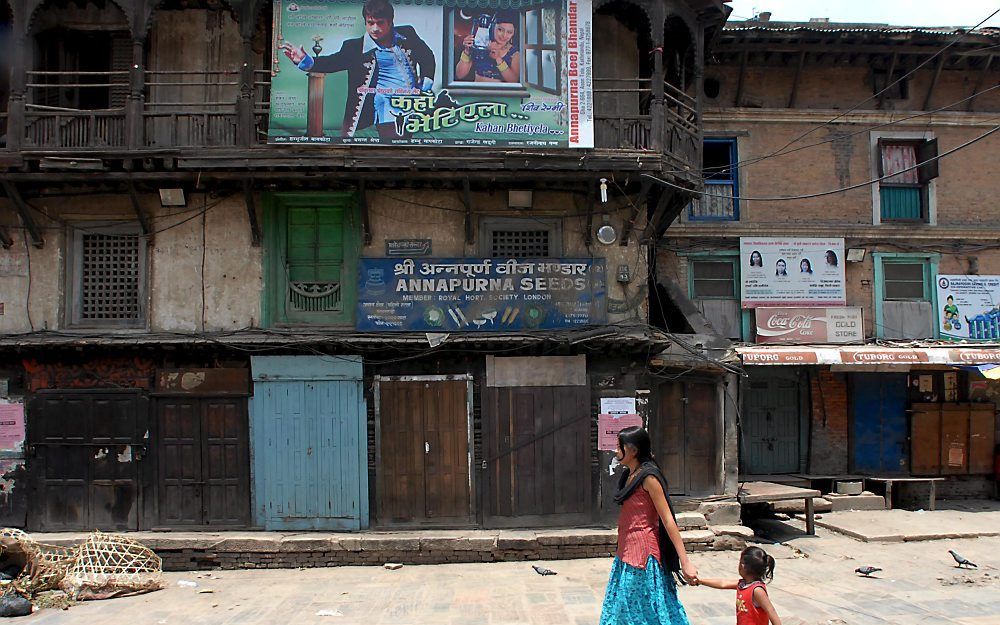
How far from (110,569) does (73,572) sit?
402mm

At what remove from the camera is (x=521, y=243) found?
11484mm

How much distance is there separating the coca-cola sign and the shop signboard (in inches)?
182

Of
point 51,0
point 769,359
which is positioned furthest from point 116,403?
point 769,359

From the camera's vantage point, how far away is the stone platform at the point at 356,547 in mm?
10328

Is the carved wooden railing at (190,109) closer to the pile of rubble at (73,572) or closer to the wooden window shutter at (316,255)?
the wooden window shutter at (316,255)

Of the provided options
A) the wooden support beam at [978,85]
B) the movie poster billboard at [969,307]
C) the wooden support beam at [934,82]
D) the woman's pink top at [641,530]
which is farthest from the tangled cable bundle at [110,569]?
the wooden support beam at [978,85]

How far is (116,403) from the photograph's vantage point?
10969mm

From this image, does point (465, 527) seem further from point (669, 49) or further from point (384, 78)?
point (669, 49)

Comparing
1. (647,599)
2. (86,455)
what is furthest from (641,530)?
(86,455)

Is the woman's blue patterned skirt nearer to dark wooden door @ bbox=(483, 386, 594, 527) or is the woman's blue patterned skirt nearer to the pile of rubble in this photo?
dark wooden door @ bbox=(483, 386, 594, 527)

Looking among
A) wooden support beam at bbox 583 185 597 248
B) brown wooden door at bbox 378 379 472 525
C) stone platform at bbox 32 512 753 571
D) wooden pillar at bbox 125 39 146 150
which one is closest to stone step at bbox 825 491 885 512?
stone platform at bbox 32 512 753 571

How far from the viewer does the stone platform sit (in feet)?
33.9

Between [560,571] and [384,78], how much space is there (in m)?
A: 7.29

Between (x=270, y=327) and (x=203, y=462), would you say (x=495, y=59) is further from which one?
(x=203, y=462)
